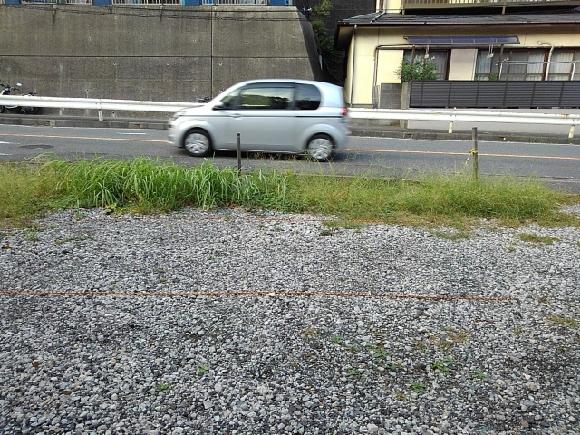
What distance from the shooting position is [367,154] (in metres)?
10.5

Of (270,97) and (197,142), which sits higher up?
(270,97)

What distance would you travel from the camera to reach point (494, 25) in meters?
18.2

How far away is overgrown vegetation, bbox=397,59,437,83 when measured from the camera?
58.3 feet

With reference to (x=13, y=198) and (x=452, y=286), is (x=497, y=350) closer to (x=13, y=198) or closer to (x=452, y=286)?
(x=452, y=286)

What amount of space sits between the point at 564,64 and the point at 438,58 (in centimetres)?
495

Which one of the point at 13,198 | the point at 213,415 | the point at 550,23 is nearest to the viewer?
the point at 213,415

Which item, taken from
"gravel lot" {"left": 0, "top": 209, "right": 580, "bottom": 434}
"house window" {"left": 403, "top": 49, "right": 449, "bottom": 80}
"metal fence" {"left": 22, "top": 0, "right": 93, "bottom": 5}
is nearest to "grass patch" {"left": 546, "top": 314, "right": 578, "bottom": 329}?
"gravel lot" {"left": 0, "top": 209, "right": 580, "bottom": 434}

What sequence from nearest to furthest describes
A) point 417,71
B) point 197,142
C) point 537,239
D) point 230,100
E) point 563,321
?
point 563,321, point 537,239, point 230,100, point 197,142, point 417,71

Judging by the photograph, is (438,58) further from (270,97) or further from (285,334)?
(285,334)

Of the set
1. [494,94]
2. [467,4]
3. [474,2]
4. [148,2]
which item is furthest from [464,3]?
[148,2]

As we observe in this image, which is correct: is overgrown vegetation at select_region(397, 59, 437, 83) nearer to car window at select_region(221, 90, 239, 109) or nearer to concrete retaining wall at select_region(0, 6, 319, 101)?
concrete retaining wall at select_region(0, 6, 319, 101)

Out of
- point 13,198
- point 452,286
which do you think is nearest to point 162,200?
point 13,198

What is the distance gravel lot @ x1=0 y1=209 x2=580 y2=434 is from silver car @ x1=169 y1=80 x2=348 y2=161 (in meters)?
4.65

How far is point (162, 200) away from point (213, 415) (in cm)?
388
